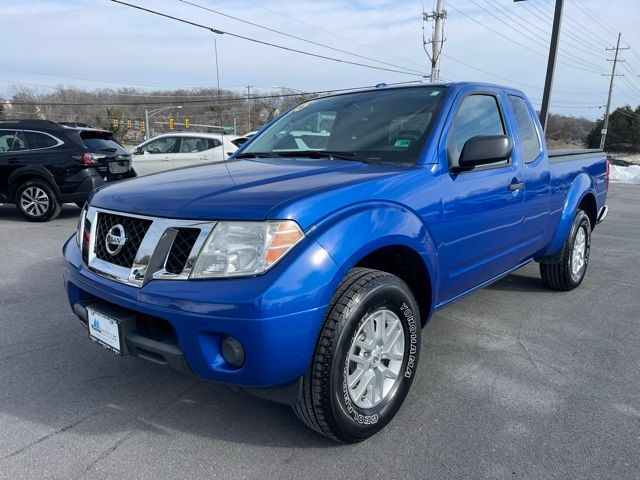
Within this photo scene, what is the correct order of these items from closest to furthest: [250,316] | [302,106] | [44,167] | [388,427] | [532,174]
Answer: [250,316]
[388,427]
[532,174]
[302,106]
[44,167]

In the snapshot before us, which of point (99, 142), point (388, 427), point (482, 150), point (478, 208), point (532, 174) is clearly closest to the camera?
point (388, 427)

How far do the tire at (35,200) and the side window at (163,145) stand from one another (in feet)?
13.3

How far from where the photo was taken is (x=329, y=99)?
381cm

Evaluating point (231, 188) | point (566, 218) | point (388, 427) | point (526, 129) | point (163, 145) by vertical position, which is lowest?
point (388, 427)

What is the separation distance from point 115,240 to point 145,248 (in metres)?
0.27

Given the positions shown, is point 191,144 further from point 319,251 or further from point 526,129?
point 319,251

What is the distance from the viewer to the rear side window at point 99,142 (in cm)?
866

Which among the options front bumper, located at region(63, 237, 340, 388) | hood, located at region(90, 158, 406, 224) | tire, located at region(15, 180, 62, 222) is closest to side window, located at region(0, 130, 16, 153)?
tire, located at region(15, 180, 62, 222)

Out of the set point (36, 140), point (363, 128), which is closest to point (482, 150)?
point (363, 128)

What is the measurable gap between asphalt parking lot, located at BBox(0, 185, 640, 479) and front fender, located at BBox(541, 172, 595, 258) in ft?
2.11

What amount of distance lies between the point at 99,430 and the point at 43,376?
31.4 inches

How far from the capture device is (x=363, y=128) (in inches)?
128

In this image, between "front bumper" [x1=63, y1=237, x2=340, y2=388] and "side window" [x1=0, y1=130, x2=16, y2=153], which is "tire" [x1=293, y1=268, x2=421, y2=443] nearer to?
"front bumper" [x1=63, y1=237, x2=340, y2=388]

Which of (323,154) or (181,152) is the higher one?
(323,154)
